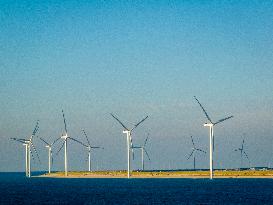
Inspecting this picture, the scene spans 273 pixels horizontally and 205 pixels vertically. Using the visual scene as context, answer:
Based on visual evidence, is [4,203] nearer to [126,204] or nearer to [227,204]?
[126,204]

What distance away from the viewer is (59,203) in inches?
5335

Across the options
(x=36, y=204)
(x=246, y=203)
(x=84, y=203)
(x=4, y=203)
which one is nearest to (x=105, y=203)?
(x=84, y=203)

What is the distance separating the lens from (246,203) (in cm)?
12712

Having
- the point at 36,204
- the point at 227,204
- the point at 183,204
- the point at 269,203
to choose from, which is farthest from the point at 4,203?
the point at 269,203

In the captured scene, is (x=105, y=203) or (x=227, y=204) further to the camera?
(x=105, y=203)

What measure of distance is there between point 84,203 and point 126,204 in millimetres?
12337

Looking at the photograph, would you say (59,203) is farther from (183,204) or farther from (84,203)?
(183,204)

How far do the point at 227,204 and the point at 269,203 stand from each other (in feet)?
30.7

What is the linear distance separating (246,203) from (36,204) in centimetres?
4993

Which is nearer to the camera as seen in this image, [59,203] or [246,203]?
[246,203]

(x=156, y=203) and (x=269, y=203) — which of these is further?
(x=156, y=203)

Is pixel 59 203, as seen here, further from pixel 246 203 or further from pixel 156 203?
pixel 246 203

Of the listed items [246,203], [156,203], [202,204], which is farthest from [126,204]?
[246,203]

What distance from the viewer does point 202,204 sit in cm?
12625
